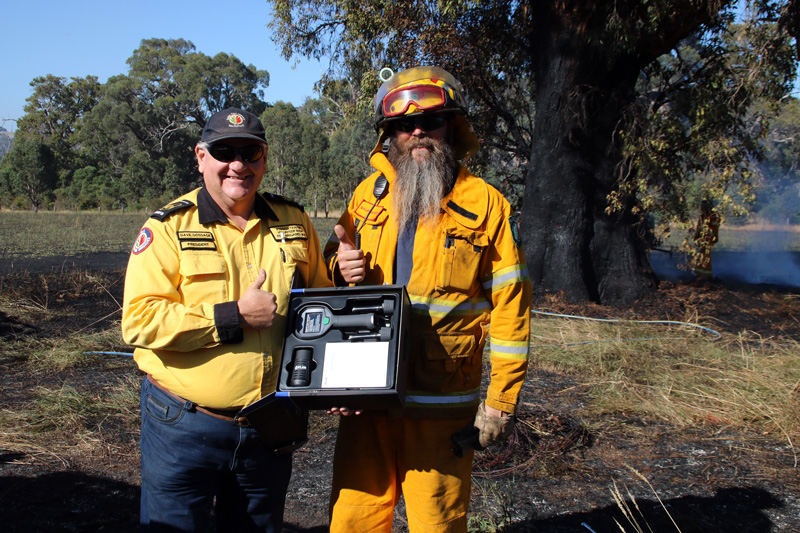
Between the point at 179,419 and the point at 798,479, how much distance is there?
12.9 feet

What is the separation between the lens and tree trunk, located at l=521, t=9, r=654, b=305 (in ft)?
30.3

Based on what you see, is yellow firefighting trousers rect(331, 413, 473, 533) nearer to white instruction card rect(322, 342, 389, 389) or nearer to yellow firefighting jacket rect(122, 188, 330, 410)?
white instruction card rect(322, 342, 389, 389)

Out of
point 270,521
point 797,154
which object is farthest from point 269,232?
point 797,154

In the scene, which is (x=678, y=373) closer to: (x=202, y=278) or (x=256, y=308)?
(x=256, y=308)

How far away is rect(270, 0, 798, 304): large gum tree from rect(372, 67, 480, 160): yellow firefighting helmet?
659 cm

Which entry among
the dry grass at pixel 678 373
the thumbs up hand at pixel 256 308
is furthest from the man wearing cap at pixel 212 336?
the dry grass at pixel 678 373

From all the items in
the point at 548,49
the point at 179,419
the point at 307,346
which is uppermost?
the point at 548,49

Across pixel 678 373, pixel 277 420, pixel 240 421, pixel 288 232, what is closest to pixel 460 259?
pixel 288 232

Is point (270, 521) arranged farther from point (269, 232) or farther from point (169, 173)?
point (169, 173)

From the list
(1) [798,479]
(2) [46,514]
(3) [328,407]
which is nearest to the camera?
(3) [328,407]

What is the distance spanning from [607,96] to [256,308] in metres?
8.71

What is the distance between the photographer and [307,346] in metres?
2.27

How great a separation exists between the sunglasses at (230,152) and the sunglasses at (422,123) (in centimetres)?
73

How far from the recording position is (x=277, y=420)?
2.21 m
